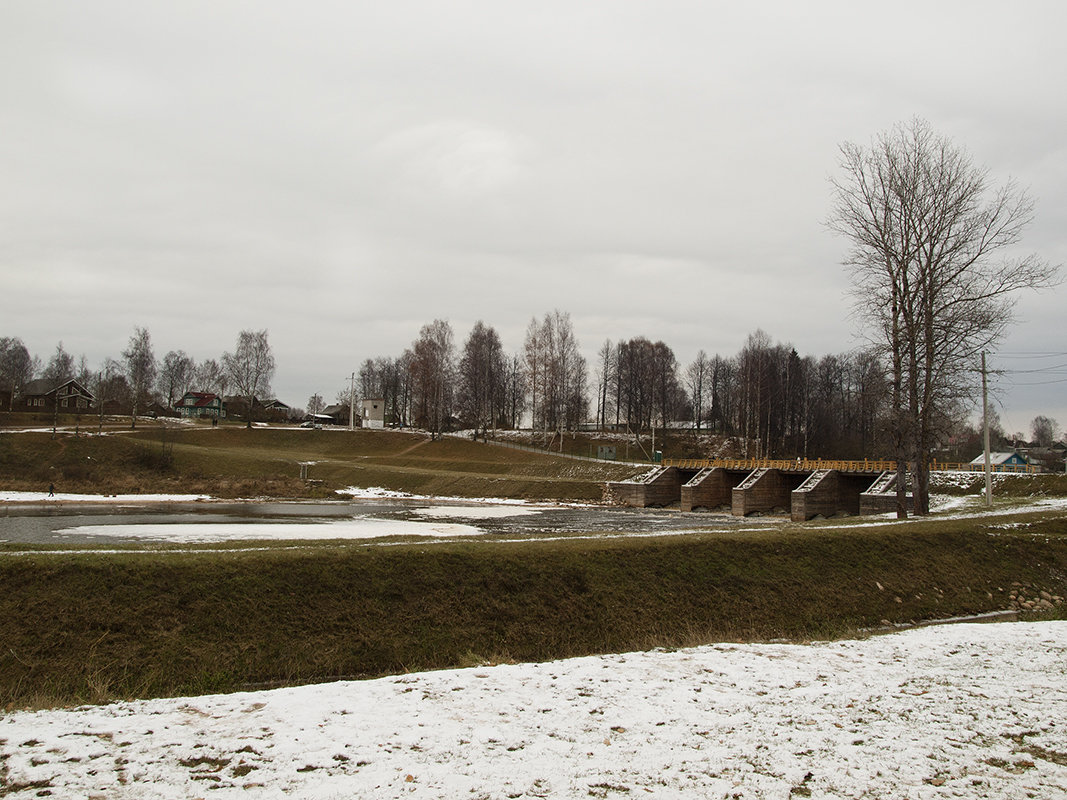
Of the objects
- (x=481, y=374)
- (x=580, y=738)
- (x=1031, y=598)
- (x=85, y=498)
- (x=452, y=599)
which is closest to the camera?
(x=580, y=738)

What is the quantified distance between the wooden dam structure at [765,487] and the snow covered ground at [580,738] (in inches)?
1459

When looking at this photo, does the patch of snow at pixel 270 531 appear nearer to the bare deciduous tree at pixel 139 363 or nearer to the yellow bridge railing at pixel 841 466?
the yellow bridge railing at pixel 841 466

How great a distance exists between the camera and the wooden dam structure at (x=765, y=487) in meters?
46.4

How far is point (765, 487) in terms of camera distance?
2044 inches

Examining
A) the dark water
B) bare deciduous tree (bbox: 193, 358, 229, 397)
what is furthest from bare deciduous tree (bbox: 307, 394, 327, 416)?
the dark water

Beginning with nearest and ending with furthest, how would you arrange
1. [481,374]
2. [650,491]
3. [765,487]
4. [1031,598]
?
[1031,598] < [765,487] < [650,491] < [481,374]

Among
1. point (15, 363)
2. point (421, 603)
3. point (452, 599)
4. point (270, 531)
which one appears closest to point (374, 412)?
point (15, 363)

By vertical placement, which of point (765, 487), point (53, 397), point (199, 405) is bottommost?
point (765, 487)

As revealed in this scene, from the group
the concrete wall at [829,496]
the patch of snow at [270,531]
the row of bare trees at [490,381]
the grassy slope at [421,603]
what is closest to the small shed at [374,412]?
the row of bare trees at [490,381]

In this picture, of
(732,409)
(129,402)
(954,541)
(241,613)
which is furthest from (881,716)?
(129,402)

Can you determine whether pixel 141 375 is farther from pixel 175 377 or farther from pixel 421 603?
pixel 421 603

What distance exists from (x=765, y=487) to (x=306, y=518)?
33.1 meters

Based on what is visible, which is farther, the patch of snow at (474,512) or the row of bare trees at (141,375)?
the row of bare trees at (141,375)

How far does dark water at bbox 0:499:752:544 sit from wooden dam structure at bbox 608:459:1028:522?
133 inches
